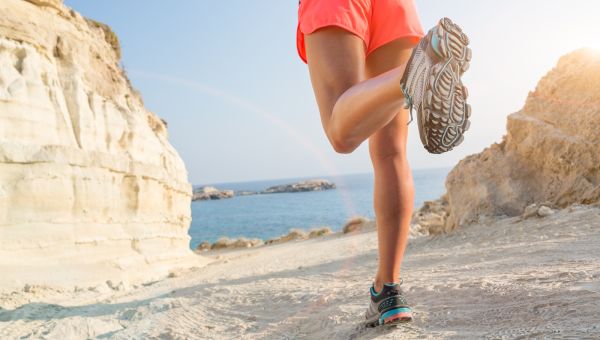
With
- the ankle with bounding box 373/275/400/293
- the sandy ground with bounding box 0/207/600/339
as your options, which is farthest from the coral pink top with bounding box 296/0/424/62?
the sandy ground with bounding box 0/207/600/339

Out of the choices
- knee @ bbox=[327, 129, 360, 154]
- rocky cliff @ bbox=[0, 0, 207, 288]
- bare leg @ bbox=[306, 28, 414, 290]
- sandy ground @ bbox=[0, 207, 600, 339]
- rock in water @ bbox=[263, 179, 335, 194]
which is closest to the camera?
bare leg @ bbox=[306, 28, 414, 290]

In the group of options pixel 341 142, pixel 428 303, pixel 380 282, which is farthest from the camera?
pixel 428 303

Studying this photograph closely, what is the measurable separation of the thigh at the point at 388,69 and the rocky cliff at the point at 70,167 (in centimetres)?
565

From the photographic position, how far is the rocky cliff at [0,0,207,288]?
21.8ft

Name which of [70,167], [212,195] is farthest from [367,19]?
[212,195]

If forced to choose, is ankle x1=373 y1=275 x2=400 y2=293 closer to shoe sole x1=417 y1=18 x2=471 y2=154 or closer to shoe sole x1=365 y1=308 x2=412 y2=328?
shoe sole x1=365 y1=308 x2=412 y2=328

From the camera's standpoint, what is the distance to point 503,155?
7.40 metres

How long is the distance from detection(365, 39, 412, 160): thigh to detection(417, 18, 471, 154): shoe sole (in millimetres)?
705

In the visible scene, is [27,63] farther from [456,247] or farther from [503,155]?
[503,155]

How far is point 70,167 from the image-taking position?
739 cm

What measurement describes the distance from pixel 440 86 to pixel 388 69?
2.83 ft

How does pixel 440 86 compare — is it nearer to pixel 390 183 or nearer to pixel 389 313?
pixel 390 183

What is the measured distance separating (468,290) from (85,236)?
6617mm

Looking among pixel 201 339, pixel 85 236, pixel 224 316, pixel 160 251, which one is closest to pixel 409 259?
pixel 224 316
